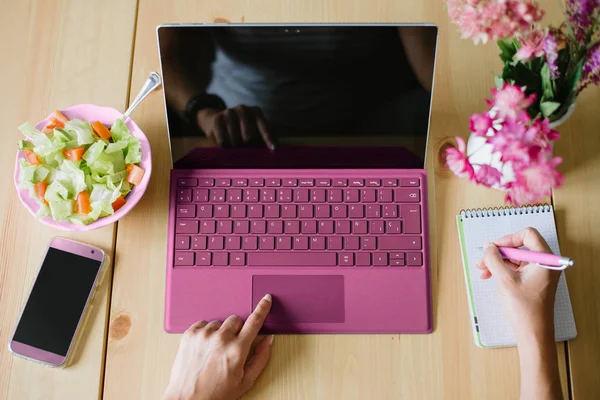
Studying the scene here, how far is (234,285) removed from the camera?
85 cm

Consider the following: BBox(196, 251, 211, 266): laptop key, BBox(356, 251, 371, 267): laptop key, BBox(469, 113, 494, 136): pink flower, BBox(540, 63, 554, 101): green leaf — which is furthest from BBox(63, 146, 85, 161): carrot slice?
BBox(540, 63, 554, 101): green leaf

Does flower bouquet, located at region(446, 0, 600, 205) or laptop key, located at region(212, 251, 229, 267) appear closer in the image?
flower bouquet, located at region(446, 0, 600, 205)

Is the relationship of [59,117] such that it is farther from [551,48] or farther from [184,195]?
[551,48]

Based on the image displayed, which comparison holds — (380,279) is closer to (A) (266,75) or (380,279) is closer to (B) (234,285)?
(B) (234,285)

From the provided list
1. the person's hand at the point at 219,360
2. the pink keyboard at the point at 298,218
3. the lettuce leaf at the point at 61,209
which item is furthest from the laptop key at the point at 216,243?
the lettuce leaf at the point at 61,209

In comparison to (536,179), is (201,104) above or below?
above

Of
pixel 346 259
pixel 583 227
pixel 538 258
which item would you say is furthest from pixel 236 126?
pixel 583 227

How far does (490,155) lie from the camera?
79cm

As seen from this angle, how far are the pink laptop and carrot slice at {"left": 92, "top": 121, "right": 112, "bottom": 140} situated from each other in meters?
0.10

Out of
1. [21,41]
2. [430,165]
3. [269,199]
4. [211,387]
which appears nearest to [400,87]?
[430,165]

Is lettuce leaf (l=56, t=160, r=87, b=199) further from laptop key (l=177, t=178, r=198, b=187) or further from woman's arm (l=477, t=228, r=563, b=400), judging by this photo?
woman's arm (l=477, t=228, r=563, b=400)

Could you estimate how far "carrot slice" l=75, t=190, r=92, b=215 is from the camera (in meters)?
0.80

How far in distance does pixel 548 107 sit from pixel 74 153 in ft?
2.26

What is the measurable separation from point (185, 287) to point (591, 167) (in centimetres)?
71
